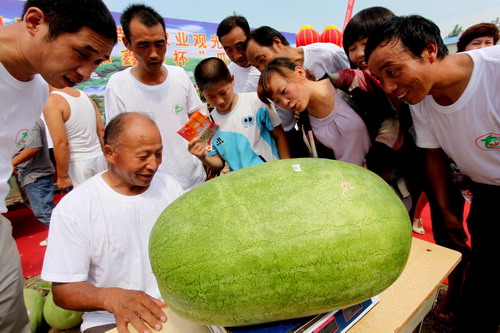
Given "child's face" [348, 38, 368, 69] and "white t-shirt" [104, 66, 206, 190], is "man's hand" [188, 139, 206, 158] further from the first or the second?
"child's face" [348, 38, 368, 69]

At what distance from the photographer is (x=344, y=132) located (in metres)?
1.89

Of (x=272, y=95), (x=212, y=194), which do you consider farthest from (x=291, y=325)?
(x=272, y=95)

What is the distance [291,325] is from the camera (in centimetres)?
101

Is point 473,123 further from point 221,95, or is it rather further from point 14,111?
point 14,111

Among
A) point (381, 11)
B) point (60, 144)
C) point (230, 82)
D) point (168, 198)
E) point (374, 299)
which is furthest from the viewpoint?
point (60, 144)

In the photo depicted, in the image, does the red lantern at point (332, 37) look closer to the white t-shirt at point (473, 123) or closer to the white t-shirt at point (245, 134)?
the white t-shirt at point (245, 134)

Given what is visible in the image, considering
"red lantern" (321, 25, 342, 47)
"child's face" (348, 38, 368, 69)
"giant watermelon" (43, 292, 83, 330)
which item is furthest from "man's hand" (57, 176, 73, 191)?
"red lantern" (321, 25, 342, 47)

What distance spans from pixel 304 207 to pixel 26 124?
1.61 m

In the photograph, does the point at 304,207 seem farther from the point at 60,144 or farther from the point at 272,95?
the point at 60,144

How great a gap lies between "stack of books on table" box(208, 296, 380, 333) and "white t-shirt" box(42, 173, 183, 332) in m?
0.64

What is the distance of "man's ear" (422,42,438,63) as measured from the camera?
4.49 ft

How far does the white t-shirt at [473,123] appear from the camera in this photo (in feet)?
4.63

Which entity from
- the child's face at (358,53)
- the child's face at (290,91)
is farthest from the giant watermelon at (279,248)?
the child's face at (358,53)

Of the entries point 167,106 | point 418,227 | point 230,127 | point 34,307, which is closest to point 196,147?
point 230,127
